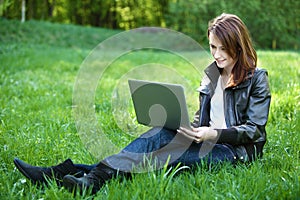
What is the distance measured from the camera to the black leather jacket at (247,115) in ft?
8.48

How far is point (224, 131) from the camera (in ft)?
8.46

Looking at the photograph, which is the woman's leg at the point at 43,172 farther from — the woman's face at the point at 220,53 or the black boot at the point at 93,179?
the woman's face at the point at 220,53

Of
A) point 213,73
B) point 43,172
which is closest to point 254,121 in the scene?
point 213,73

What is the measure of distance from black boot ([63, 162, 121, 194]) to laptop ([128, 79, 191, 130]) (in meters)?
0.45

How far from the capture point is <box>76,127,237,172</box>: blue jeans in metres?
2.41

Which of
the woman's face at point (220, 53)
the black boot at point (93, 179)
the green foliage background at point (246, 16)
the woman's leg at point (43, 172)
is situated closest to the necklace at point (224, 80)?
the woman's face at point (220, 53)

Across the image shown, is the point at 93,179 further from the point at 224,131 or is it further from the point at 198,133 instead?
the point at 224,131

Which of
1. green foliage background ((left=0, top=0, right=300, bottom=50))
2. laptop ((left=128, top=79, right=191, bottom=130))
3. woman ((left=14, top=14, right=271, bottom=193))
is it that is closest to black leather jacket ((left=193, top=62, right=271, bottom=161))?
woman ((left=14, top=14, right=271, bottom=193))

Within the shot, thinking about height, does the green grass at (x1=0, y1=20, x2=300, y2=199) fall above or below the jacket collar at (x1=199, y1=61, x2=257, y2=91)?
below

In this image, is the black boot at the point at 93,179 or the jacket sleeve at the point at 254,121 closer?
the black boot at the point at 93,179

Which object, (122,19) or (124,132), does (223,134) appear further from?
(122,19)

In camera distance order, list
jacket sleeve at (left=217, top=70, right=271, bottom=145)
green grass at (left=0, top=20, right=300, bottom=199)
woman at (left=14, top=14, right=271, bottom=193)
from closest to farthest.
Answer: green grass at (left=0, top=20, right=300, bottom=199) < woman at (left=14, top=14, right=271, bottom=193) < jacket sleeve at (left=217, top=70, right=271, bottom=145)

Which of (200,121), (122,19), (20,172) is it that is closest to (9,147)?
(20,172)

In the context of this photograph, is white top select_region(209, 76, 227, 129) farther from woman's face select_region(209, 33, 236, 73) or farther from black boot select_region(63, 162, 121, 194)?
black boot select_region(63, 162, 121, 194)
